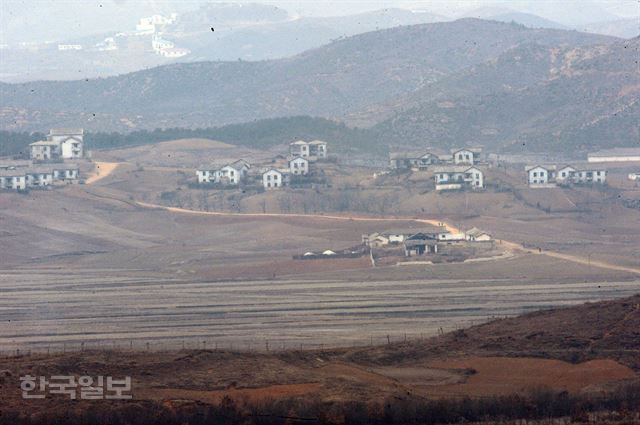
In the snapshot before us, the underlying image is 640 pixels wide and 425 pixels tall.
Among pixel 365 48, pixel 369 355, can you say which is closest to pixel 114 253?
pixel 369 355

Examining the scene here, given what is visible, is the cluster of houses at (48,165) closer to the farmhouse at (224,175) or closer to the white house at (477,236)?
the farmhouse at (224,175)

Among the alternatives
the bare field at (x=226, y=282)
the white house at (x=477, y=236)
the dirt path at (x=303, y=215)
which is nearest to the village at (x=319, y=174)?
the dirt path at (x=303, y=215)

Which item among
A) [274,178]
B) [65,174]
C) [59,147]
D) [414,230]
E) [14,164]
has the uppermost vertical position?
[59,147]

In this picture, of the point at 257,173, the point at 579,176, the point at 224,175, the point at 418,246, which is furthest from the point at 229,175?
the point at 418,246

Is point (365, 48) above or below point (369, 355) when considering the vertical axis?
above

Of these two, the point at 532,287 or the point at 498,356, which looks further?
the point at 532,287

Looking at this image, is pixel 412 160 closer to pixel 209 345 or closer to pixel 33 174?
pixel 33 174

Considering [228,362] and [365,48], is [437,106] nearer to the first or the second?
[365,48]
